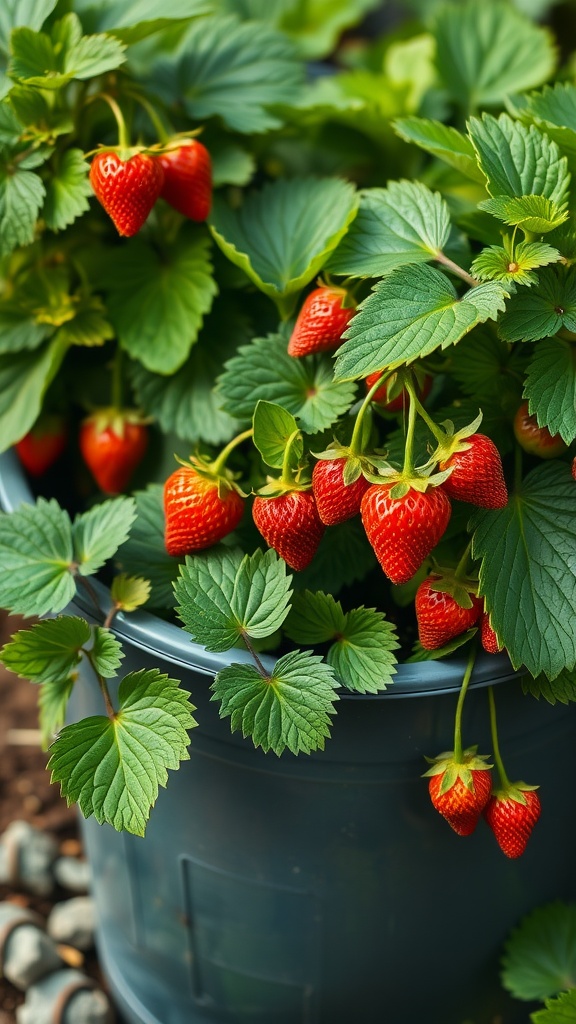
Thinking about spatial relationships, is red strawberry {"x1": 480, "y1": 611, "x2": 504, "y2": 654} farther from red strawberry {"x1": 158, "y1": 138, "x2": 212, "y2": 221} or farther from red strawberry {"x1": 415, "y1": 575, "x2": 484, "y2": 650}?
red strawberry {"x1": 158, "y1": 138, "x2": 212, "y2": 221}

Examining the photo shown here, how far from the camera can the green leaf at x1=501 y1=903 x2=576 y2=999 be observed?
3.18ft

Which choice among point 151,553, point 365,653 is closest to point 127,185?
point 151,553

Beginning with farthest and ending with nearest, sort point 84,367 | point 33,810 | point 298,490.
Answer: point 33,810, point 84,367, point 298,490

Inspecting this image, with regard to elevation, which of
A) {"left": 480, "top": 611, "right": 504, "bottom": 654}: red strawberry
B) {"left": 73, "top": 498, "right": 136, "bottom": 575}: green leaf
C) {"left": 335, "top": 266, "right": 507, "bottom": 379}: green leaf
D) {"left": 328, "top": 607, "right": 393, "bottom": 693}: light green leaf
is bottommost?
{"left": 73, "top": 498, "right": 136, "bottom": 575}: green leaf

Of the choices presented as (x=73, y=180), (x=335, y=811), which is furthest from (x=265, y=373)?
(x=335, y=811)

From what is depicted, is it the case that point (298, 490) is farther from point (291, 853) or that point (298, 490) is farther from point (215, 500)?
point (291, 853)

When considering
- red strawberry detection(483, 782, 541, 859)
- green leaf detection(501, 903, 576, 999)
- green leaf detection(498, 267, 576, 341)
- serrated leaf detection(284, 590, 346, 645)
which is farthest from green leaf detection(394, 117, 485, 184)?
green leaf detection(501, 903, 576, 999)

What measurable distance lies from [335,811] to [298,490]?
255mm

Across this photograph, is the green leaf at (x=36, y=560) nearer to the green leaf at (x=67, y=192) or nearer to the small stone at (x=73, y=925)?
the green leaf at (x=67, y=192)

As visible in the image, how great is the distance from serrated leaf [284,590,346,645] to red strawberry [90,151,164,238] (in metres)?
0.31

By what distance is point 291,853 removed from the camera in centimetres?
86

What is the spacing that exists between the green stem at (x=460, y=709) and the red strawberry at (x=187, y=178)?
16.1 inches

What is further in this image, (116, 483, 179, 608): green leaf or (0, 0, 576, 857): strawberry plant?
(116, 483, 179, 608): green leaf

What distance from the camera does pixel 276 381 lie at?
0.83 m
